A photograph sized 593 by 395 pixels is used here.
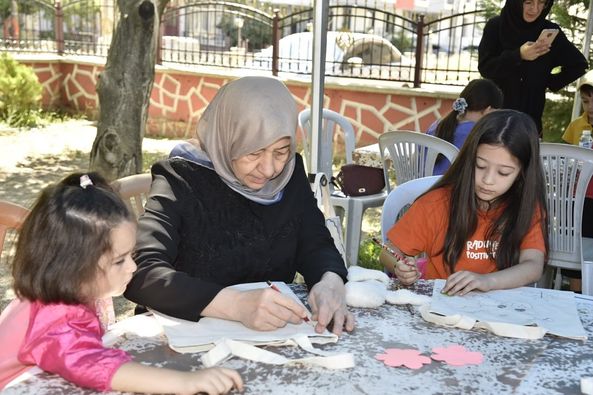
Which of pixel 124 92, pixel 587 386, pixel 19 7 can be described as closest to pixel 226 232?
pixel 587 386

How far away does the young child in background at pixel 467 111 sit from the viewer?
3.90 meters

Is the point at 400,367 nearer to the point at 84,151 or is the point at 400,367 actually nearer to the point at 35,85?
the point at 84,151

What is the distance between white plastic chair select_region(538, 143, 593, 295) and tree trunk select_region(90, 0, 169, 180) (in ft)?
9.06

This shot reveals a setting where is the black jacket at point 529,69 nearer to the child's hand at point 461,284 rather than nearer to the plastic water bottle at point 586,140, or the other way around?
the plastic water bottle at point 586,140

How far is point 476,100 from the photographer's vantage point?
12.8ft

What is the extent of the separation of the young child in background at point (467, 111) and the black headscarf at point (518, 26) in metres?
0.68

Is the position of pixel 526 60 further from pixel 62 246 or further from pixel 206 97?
pixel 206 97

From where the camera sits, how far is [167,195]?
181 cm

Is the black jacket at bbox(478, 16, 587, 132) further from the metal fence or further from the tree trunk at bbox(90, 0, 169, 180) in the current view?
the metal fence

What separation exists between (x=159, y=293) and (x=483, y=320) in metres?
0.74

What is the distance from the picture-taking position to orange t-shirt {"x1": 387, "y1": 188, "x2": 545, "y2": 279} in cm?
215

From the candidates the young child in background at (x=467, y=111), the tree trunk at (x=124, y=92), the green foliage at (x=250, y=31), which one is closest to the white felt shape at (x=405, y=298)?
the young child in background at (x=467, y=111)

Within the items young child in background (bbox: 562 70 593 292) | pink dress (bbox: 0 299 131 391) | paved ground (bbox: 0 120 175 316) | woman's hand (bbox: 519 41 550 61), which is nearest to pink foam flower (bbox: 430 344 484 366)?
pink dress (bbox: 0 299 131 391)

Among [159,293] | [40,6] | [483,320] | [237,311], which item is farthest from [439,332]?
[40,6]
